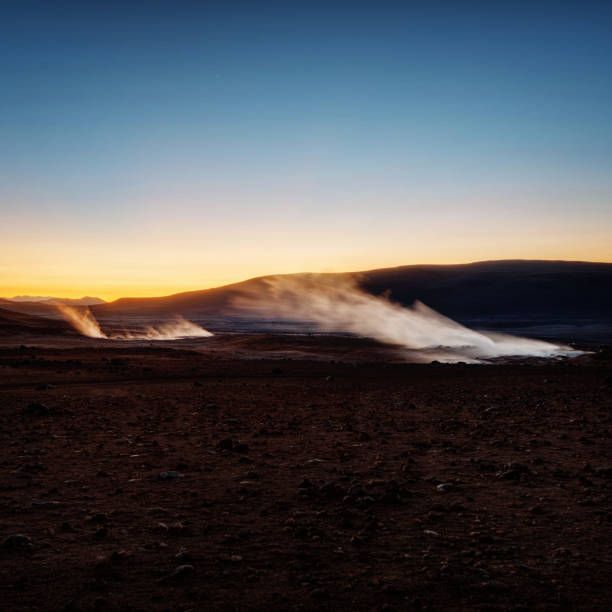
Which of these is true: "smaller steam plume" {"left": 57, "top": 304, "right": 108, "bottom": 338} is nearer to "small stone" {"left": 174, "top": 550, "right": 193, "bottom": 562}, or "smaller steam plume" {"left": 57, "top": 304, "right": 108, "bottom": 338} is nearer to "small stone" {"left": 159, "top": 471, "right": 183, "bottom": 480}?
"small stone" {"left": 159, "top": 471, "right": 183, "bottom": 480}

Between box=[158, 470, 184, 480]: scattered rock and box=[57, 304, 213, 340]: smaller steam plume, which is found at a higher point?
box=[158, 470, 184, 480]: scattered rock

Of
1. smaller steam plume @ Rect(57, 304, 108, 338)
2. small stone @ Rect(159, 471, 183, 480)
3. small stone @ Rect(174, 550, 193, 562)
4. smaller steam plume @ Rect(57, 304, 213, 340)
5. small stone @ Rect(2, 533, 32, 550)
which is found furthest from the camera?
smaller steam plume @ Rect(57, 304, 108, 338)

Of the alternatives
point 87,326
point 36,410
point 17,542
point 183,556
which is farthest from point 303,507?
point 87,326

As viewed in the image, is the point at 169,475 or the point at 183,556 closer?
the point at 183,556

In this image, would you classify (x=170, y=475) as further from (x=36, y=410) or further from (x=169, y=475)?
(x=36, y=410)

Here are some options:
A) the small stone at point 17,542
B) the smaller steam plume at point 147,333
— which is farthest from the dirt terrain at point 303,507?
the smaller steam plume at point 147,333

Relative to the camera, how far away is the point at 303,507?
7410mm

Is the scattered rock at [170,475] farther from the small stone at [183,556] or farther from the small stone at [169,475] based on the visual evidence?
the small stone at [183,556]

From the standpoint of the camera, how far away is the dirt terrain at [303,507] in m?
5.07

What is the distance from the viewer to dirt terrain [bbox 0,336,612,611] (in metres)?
5.07

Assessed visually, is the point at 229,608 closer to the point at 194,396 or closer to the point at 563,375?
the point at 194,396

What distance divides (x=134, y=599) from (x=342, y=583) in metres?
1.87

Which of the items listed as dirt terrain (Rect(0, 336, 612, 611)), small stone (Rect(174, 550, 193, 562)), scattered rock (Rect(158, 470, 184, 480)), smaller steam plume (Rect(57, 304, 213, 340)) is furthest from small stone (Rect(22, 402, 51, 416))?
smaller steam plume (Rect(57, 304, 213, 340))

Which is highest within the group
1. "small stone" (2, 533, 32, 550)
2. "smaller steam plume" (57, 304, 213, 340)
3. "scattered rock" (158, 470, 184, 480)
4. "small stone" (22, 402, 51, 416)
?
"small stone" (2, 533, 32, 550)
